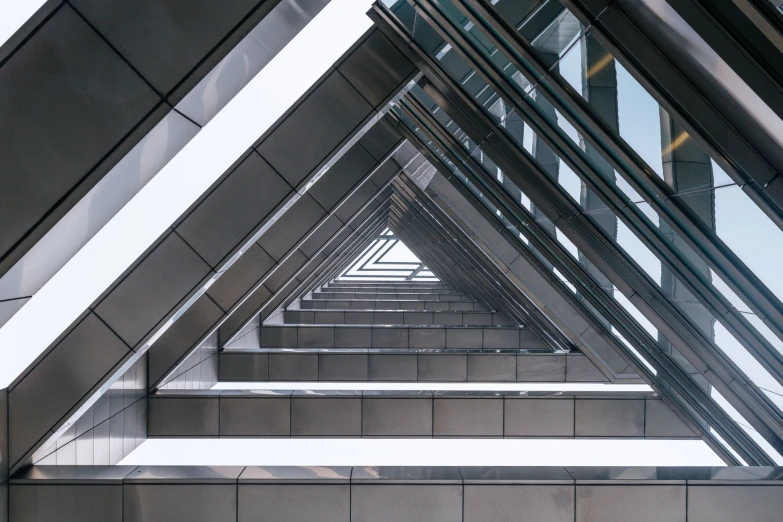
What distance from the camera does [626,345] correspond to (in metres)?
10.6

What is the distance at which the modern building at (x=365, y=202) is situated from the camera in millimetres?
4020

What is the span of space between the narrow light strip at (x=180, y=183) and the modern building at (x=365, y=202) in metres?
0.03

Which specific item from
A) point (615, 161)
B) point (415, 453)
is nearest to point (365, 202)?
point (415, 453)

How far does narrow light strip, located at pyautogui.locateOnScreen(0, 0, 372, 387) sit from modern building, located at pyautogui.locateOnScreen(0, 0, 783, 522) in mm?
33

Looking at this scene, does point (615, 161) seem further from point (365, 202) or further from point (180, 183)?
point (365, 202)

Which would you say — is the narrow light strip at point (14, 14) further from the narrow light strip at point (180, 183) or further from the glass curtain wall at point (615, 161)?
the glass curtain wall at point (615, 161)

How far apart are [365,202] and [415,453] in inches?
217

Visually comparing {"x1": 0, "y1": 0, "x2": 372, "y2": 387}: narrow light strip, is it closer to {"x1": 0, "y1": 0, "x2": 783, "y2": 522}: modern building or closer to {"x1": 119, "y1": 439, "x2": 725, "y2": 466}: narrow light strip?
{"x1": 0, "y1": 0, "x2": 783, "y2": 522}: modern building

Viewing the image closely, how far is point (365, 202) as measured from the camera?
43.4 ft

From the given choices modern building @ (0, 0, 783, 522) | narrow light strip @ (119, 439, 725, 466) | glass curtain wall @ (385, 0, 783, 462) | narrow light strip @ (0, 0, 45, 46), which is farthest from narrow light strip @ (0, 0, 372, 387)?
narrow light strip @ (119, 439, 725, 466)

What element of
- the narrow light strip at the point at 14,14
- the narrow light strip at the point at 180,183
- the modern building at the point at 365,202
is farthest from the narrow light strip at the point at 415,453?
the narrow light strip at the point at 14,14

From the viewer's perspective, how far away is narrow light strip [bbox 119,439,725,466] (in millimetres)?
9367

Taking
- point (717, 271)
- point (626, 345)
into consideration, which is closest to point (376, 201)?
point (626, 345)

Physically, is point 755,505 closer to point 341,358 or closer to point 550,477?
point 550,477
